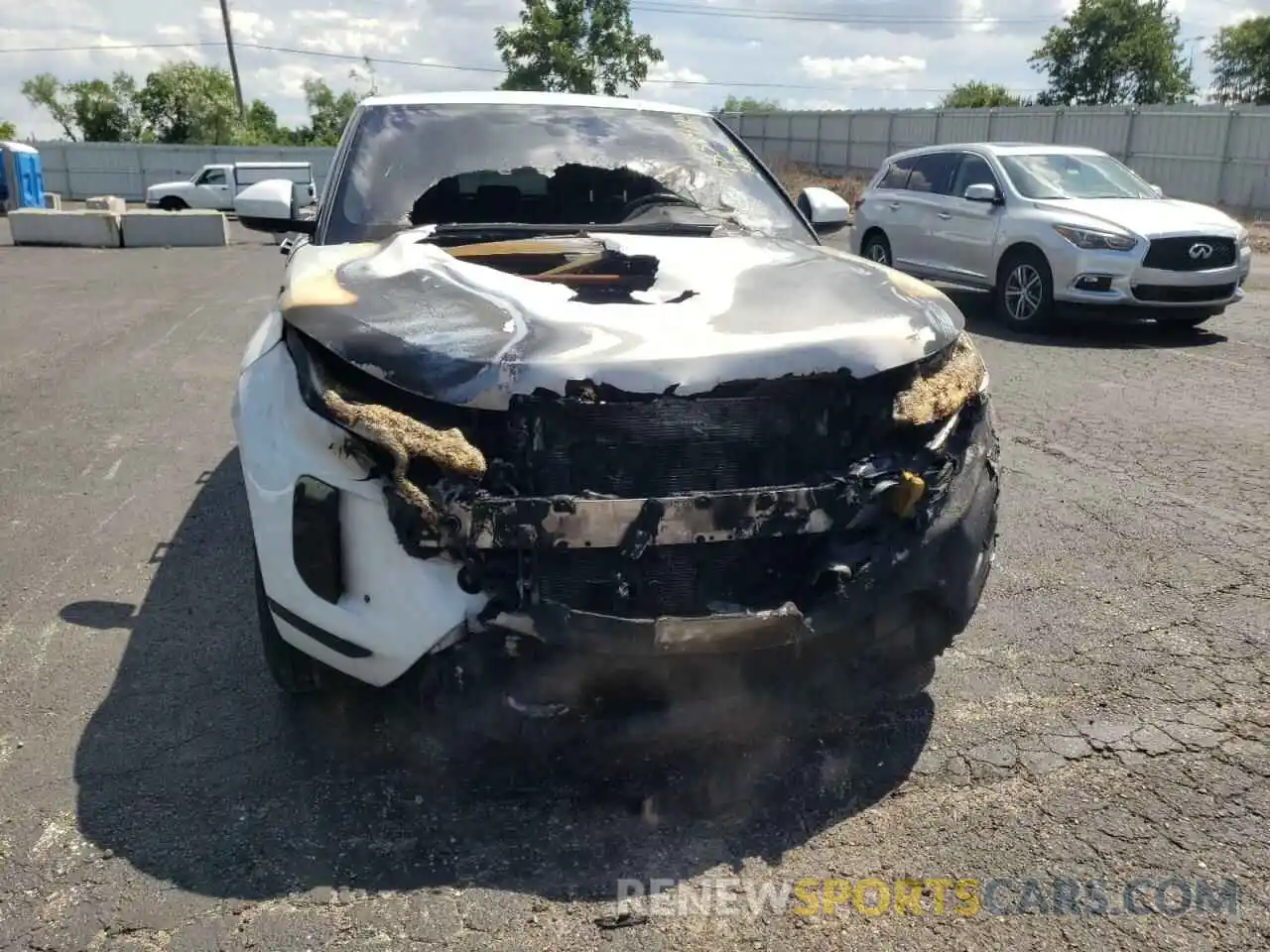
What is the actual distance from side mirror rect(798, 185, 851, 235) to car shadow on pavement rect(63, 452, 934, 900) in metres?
2.39

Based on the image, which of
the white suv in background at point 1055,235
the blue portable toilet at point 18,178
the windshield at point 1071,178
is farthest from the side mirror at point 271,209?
the blue portable toilet at point 18,178

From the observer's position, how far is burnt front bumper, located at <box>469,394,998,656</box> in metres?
2.33

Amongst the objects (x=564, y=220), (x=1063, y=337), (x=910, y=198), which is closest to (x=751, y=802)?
(x=564, y=220)

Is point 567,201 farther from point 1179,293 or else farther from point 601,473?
point 1179,293

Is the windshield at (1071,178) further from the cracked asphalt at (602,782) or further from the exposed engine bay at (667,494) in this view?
the exposed engine bay at (667,494)

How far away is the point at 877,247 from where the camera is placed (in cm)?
1230

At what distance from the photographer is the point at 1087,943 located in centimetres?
222

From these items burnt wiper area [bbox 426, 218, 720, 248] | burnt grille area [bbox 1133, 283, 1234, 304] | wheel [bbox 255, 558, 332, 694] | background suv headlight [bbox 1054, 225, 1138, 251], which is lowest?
wheel [bbox 255, 558, 332, 694]

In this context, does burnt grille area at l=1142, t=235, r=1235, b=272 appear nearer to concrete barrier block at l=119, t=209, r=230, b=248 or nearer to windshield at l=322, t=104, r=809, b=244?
windshield at l=322, t=104, r=809, b=244

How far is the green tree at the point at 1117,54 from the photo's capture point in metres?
50.3

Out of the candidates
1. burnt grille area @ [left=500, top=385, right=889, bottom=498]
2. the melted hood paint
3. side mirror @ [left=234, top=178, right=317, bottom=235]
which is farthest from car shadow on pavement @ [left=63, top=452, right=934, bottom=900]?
side mirror @ [left=234, top=178, right=317, bottom=235]

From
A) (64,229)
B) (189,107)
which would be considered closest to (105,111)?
(189,107)

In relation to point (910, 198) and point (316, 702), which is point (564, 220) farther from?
point (910, 198)

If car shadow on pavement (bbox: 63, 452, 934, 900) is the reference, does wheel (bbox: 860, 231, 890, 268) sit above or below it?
above
